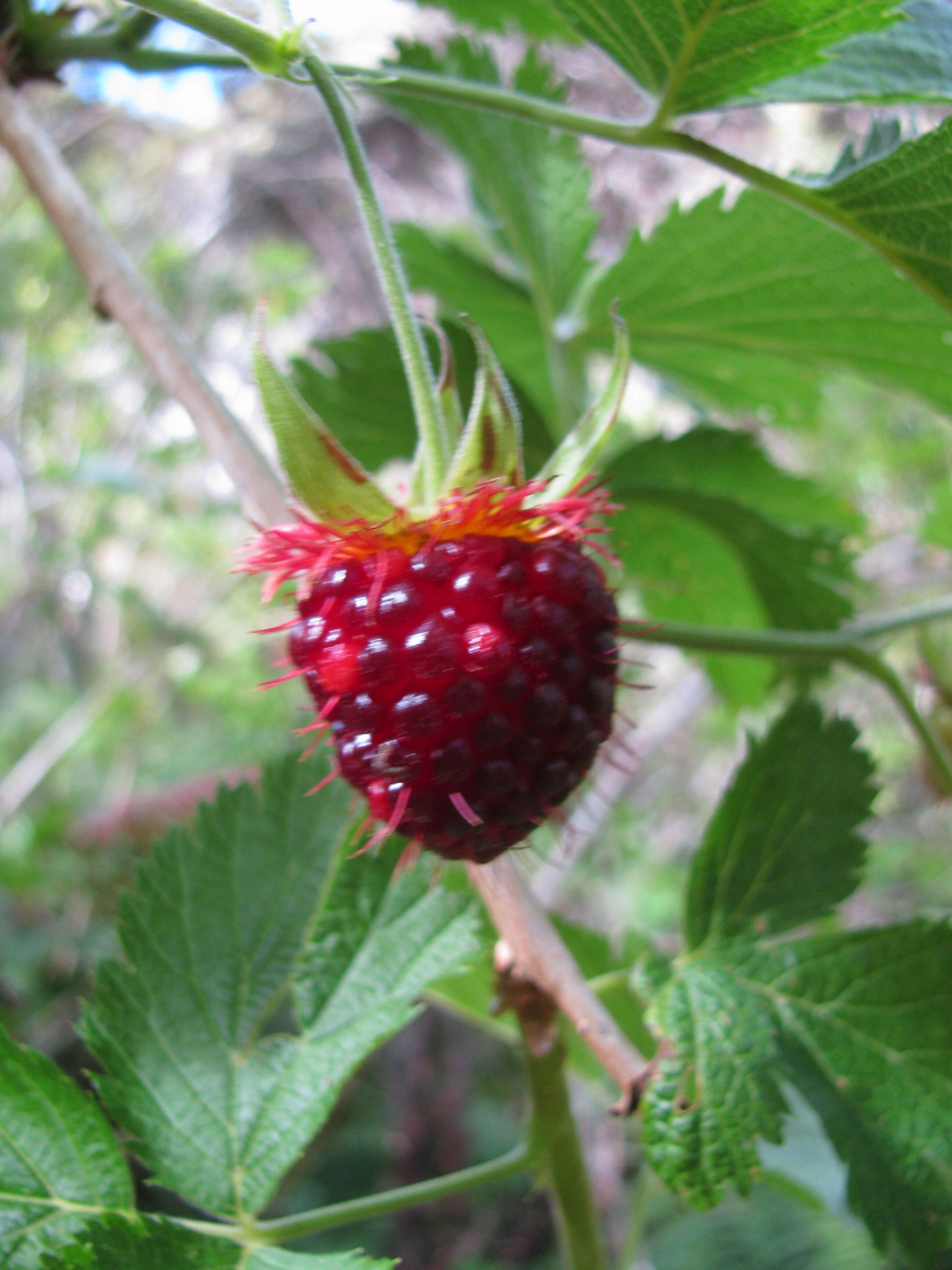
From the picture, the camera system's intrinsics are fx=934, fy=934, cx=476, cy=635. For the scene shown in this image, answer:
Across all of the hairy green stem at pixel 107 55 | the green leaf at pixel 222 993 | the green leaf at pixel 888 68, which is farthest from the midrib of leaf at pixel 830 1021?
the hairy green stem at pixel 107 55

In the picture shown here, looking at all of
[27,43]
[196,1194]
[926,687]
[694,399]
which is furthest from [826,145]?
[196,1194]

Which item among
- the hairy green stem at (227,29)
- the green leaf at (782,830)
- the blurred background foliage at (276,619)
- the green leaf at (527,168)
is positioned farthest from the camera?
the blurred background foliage at (276,619)

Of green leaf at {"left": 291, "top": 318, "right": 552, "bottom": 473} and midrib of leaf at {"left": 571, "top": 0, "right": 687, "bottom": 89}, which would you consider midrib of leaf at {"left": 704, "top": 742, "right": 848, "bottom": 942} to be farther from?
midrib of leaf at {"left": 571, "top": 0, "right": 687, "bottom": 89}

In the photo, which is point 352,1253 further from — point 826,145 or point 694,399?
point 826,145

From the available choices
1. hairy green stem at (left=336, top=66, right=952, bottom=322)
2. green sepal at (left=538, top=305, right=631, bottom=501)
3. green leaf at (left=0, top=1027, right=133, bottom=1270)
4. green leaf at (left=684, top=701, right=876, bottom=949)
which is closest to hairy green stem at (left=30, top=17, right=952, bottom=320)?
hairy green stem at (left=336, top=66, right=952, bottom=322)

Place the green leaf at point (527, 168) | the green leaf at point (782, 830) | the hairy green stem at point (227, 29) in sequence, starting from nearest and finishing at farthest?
1. the hairy green stem at point (227, 29)
2. the green leaf at point (782, 830)
3. the green leaf at point (527, 168)

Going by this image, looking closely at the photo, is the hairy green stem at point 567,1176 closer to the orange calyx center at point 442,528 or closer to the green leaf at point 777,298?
the orange calyx center at point 442,528
